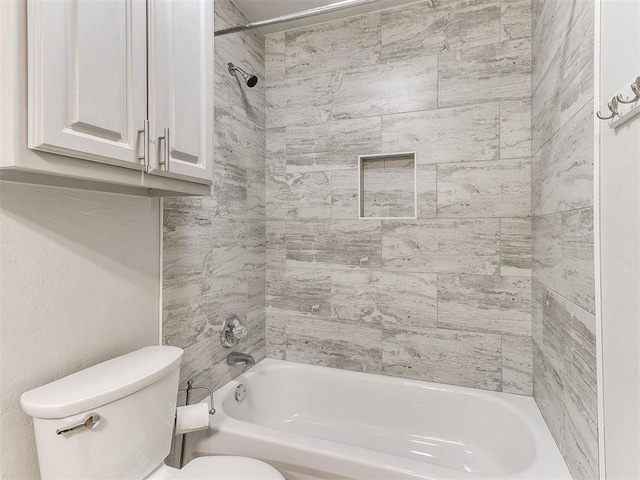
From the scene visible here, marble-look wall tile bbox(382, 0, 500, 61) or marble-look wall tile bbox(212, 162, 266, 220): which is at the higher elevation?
marble-look wall tile bbox(382, 0, 500, 61)

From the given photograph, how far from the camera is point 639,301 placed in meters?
0.72

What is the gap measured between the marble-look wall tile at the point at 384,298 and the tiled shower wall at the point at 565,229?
534mm

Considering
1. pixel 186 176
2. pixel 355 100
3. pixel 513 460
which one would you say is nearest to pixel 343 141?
pixel 355 100

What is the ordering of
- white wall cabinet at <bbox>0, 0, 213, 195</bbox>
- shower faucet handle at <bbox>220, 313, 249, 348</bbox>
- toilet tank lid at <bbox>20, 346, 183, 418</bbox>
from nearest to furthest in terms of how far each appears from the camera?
white wall cabinet at <bbox>0, 0, 213, 195</bbox> → toilet tank lid at <bbox>20, 346, 183, 418</bbox> → shower faucet handle at <bbox>220, 313, 249, 348</bbox>

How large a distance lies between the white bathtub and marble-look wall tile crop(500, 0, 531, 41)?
187 centimetres

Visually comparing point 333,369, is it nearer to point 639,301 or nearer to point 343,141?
point 343,141

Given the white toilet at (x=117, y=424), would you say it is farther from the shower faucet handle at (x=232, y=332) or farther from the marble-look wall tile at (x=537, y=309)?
the marble-look wall tile at (x=537, y=309)

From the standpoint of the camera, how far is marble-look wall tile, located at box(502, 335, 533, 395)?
5.90ft

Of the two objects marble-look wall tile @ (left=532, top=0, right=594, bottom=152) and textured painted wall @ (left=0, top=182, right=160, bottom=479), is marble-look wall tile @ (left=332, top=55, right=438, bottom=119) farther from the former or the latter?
textured painted wall @ (left=0, top=182, right=160, bottom=479)

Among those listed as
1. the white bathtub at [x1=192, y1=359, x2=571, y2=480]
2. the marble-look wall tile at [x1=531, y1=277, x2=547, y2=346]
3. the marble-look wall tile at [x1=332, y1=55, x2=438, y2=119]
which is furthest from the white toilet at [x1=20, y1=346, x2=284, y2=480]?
the marble-look wall tile at [x1=332, y1=55, x2=438, y2=119]

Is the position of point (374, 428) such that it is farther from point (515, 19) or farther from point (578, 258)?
point (515, 19)

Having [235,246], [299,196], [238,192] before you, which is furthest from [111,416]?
[299,196]

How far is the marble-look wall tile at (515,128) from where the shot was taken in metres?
1.79

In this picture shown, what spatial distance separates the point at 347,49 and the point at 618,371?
2.04 metres
